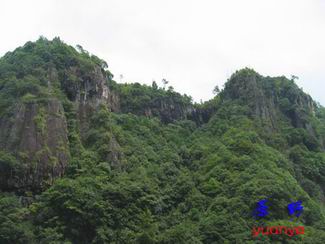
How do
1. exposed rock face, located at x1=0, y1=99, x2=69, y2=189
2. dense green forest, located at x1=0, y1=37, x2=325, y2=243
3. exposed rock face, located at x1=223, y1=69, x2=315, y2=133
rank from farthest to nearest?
1. exposed rock face, located at x1=223, y1=69, x2=315, y2=133
2. exposed rock face, located at x1=0, y1=99, x2=69, y2=189
3. dense green forest, located at x1=0, y1=37, x2=325, y2=243

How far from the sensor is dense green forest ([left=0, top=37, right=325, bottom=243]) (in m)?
26.4

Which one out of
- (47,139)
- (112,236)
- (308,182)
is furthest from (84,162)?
(308,182)

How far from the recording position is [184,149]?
133ft

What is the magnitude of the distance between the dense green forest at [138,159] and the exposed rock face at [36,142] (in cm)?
8

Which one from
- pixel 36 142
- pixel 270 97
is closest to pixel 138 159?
pixel 36 142

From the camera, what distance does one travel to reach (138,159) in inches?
1407

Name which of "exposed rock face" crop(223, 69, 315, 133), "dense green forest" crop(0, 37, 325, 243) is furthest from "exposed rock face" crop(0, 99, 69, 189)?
"exposed rock face" crop(223, 69, 315, 133)

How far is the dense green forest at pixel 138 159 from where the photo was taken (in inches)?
1040

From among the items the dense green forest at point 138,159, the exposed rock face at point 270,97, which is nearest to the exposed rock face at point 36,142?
the dense green forest at point 138,159

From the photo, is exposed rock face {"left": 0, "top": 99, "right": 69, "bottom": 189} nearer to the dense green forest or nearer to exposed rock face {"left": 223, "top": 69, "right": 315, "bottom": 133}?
the dense green forest

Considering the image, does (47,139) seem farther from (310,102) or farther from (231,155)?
(310,102)

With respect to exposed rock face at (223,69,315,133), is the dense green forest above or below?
below

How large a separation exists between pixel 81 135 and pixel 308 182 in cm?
1879

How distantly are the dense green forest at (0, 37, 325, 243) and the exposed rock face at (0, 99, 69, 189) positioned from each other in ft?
0.26
